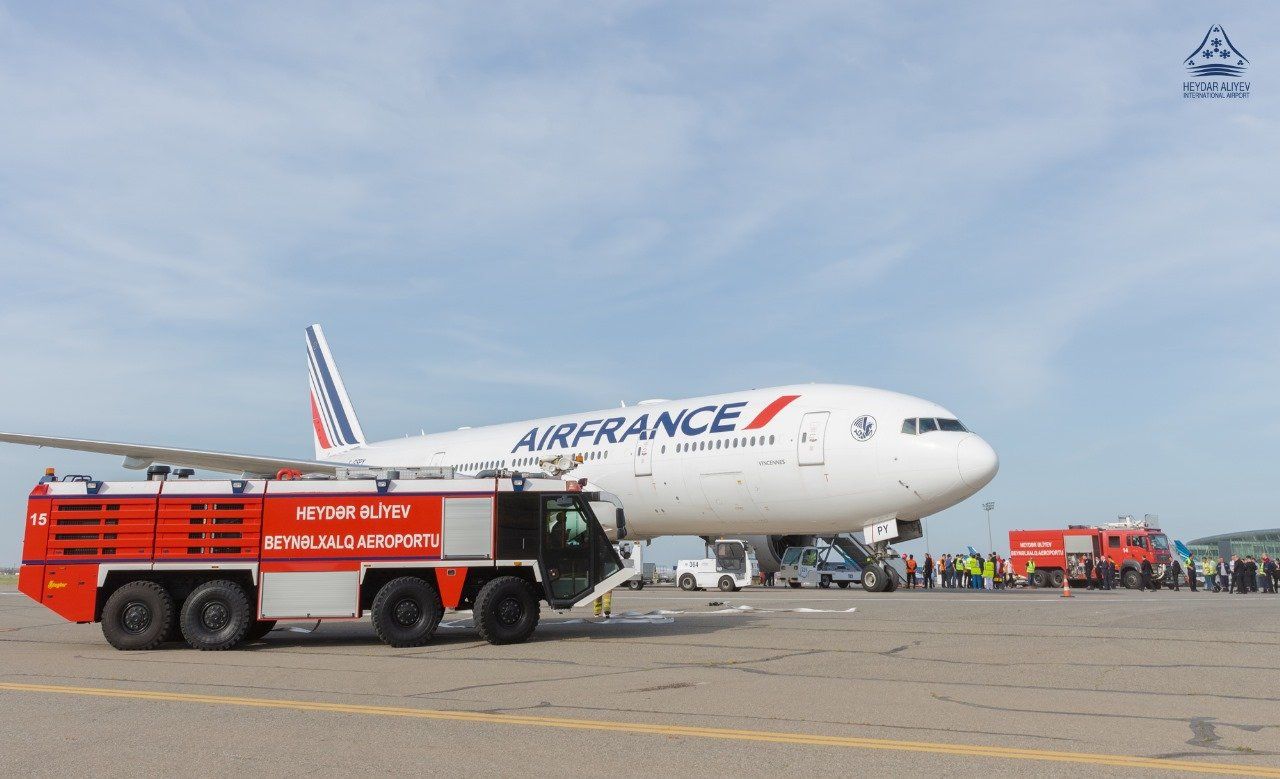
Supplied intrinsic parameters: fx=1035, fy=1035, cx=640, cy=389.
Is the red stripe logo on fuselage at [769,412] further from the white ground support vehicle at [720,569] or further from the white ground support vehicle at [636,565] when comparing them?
the white ground support vehicle at [720,569]

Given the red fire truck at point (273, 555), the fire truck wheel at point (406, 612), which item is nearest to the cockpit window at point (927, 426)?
the red fire truck at point (273, 555)

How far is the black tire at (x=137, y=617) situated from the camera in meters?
13.7

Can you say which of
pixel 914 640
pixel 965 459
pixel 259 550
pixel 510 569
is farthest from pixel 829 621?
pixel 259 550

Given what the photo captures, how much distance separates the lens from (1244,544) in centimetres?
9900

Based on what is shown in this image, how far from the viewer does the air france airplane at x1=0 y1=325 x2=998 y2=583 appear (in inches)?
931

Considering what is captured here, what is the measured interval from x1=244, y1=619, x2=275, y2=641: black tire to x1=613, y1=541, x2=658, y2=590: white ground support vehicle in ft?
16.6

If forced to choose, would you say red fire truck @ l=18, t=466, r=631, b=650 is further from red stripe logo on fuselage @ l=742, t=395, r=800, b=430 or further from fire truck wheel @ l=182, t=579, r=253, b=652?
red stripe logo on fuselage @ l=742, t=395, r=800, b=430

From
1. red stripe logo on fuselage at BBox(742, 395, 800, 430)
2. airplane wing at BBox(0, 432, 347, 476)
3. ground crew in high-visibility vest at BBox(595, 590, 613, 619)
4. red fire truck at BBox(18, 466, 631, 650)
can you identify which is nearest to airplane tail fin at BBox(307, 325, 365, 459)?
airplane wing at BBox(0, 432, 347, 476)

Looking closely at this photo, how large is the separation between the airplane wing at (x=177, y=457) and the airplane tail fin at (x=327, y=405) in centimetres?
1304

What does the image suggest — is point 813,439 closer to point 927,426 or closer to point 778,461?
point 778,461

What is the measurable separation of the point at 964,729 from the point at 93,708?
7.29 metres

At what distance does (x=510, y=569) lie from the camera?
1463cm

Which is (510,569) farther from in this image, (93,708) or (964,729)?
(964,729)

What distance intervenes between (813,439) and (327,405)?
29991 millimetres
